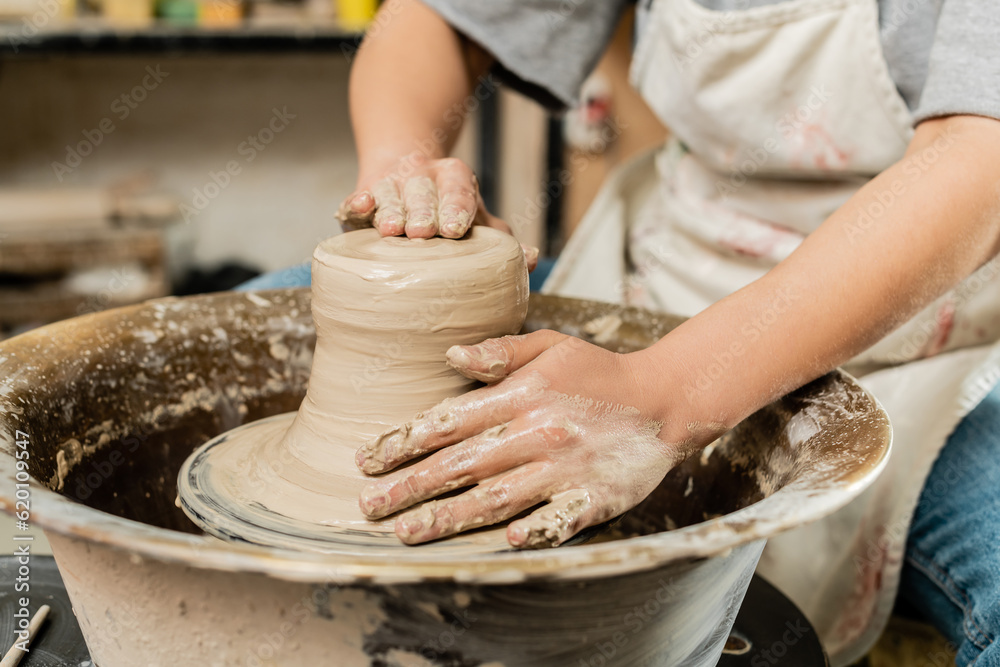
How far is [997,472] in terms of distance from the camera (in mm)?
938

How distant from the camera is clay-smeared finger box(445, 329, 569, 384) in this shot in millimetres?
689

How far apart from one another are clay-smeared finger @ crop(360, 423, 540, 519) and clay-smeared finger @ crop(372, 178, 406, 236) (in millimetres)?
258

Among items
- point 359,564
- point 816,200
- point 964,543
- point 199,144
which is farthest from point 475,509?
point 199,144

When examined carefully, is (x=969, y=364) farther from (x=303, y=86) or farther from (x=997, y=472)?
(x=303, y=86)

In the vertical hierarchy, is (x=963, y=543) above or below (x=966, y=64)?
below

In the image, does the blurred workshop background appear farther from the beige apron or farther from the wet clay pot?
the wet clay pot

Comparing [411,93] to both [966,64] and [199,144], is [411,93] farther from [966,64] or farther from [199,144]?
[199,144]

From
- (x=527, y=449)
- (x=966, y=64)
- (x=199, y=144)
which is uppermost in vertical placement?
(x=966, y=64)

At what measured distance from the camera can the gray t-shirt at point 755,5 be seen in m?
0.86

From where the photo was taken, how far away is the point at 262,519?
72 centimetres

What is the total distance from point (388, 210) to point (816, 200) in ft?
2.13

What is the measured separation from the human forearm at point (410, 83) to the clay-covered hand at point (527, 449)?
21.8 inches

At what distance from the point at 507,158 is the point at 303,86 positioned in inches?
33.8

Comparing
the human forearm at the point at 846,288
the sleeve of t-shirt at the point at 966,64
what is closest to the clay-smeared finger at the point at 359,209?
the human forearm at the point at 846,288
